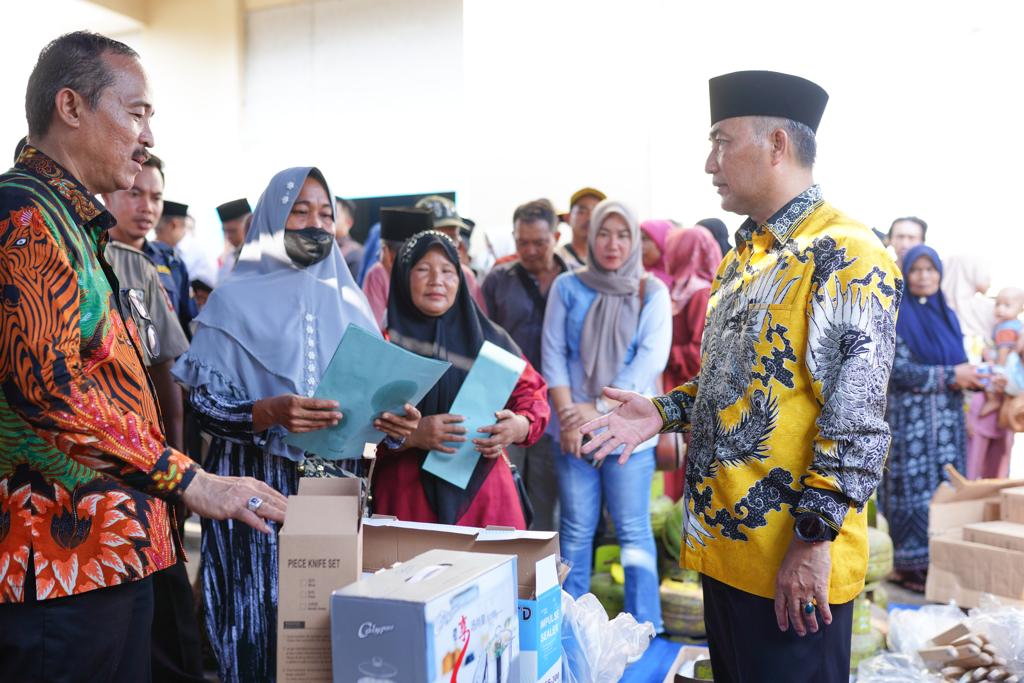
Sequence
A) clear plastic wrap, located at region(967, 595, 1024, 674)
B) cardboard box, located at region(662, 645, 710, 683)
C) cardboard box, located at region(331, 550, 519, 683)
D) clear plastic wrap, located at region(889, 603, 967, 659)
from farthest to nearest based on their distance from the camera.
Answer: clear plastic wrap, located at region(889, 603, 967, 659)
cardboard box, located at region(662, 645, 710, 683)
clear plastic wrap, located at region(967, 595, 1024, 674)
cardboard box, located at region(331, 550, 519, 683)

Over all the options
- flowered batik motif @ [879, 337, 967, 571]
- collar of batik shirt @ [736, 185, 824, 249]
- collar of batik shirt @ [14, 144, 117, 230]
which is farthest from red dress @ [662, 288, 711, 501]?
collar of batik shirt @ [14, 144, 117, 230]

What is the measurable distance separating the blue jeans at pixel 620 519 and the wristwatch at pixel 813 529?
1787 mm

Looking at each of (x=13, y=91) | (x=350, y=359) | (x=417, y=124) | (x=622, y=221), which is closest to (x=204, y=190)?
(x=13, y=91)

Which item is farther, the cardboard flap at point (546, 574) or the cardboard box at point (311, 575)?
the cardboard flap at point (546, 574)

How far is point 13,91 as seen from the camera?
26.5 ft

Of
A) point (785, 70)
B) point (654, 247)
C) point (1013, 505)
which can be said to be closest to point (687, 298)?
point (654, 247)

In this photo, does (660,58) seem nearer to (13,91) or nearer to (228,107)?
(228,107)

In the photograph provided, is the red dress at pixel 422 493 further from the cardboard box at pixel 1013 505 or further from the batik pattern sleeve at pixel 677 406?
the cardboard box at pixel 1013 505

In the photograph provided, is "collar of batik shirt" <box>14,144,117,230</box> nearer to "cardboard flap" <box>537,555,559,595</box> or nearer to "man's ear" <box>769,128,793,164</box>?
"cardboard flap" <box>537,555,559,595</box>

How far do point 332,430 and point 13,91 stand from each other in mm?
7804

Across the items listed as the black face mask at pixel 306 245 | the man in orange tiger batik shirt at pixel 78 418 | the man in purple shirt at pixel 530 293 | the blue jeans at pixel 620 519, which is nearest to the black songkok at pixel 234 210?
the man in purple shirt at pixel 530 293

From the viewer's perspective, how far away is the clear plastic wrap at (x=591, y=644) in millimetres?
1614

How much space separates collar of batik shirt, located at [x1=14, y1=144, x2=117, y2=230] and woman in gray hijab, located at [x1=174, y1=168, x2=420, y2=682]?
2.61ft

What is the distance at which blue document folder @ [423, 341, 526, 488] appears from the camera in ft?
7.48
